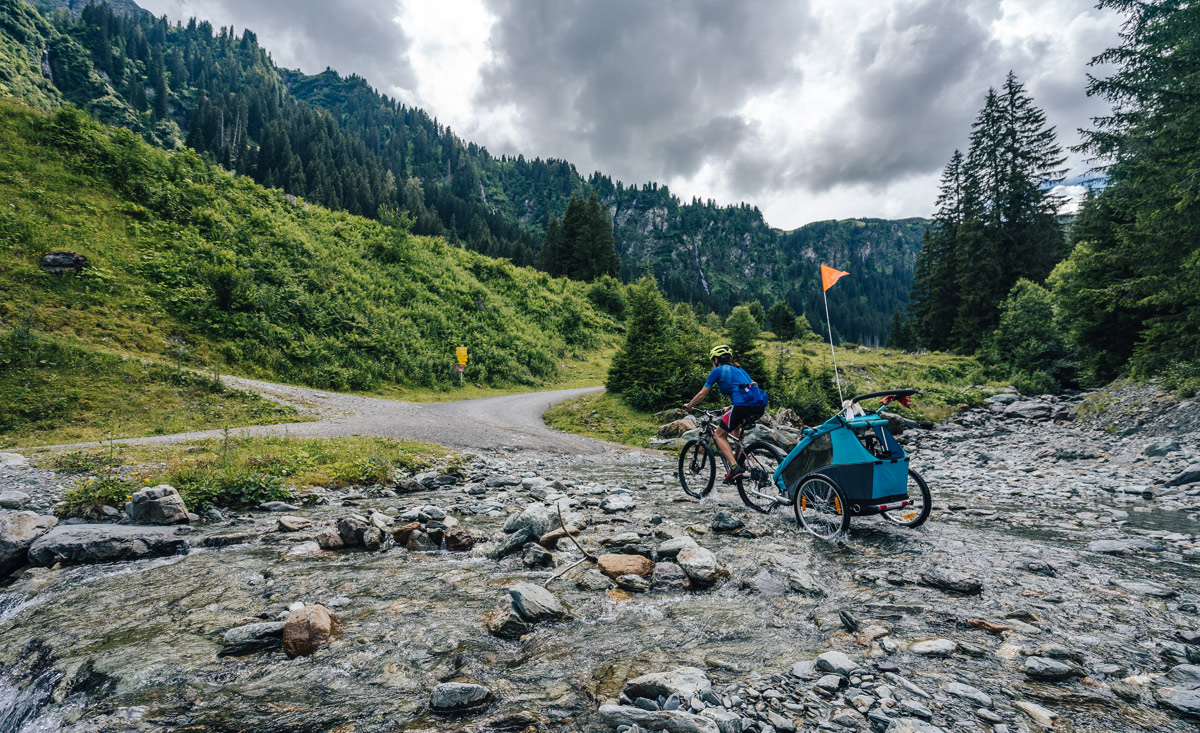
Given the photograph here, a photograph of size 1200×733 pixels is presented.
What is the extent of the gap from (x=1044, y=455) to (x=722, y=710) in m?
15.7

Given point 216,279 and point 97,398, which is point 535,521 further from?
point 216,279

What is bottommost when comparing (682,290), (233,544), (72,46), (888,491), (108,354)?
(233,544)

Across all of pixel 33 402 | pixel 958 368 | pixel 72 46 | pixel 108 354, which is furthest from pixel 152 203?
pixel 72 46

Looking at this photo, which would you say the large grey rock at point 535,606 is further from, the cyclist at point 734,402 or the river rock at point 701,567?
the cyclist at point 734,402

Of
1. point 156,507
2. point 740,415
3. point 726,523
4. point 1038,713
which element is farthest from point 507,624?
point 740,415

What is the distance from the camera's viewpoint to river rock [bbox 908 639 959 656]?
343 cm

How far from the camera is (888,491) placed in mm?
6359

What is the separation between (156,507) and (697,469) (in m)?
9.13

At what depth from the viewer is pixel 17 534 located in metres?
5.25

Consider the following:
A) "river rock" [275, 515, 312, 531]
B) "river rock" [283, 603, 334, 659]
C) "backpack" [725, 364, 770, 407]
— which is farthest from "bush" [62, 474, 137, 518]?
"backpack" [725, 364, 770, 407]

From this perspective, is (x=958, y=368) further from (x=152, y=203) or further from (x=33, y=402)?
(x=152, y=203)

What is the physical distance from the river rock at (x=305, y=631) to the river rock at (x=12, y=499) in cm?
626

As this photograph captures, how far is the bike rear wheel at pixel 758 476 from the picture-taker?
8352mm

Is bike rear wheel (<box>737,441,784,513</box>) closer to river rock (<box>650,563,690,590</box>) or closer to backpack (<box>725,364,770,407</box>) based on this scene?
backpack (<box>725,364,770,407</box>)
